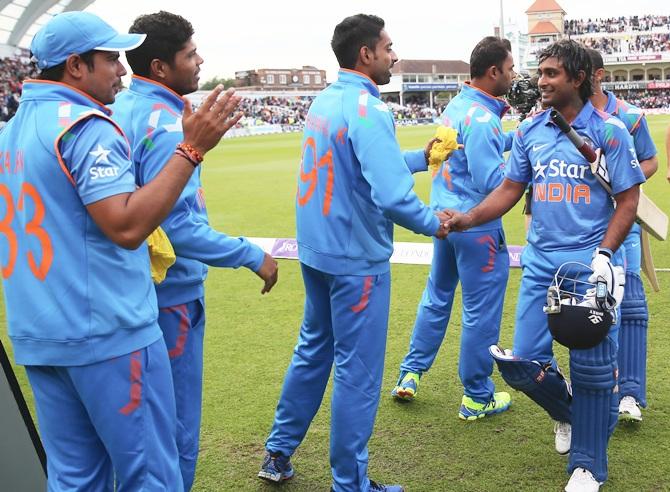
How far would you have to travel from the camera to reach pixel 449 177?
4.56m

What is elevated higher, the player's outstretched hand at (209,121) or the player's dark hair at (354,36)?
the player's dark hair at (354,36)

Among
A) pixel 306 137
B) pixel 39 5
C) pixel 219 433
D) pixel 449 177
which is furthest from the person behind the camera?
pixel 39 5

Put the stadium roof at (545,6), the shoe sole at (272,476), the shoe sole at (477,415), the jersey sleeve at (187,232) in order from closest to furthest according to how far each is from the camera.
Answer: the jersey sleeve at (187,232) < the shoe sole at (272,476) < the shoe sole at (477,415) < the stadium roof at (545,6)

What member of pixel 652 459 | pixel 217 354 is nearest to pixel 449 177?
pixel 652 459

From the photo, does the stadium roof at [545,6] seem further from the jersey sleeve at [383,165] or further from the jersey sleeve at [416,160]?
the jersey sleeve at [383,165]

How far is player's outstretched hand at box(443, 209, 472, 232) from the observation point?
151 inches

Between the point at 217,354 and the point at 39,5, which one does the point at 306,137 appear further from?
the point at 39,5

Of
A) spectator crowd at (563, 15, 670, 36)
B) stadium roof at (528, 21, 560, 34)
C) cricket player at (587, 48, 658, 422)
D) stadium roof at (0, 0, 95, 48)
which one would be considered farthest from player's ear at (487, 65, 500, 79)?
stadium roof at (528, 21, 560, 34)

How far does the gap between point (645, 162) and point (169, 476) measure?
363 cm

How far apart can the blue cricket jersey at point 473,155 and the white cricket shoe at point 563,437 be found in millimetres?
1224

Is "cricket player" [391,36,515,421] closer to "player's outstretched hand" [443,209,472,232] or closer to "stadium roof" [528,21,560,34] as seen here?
"player's outstretched hand" [443,209,472,232]

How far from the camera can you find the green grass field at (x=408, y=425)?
3.67 m

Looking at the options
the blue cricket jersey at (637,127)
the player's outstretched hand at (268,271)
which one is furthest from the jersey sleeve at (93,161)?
the blue cricket jersey at (637,127)

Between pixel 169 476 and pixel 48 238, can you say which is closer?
pixel 48 238
